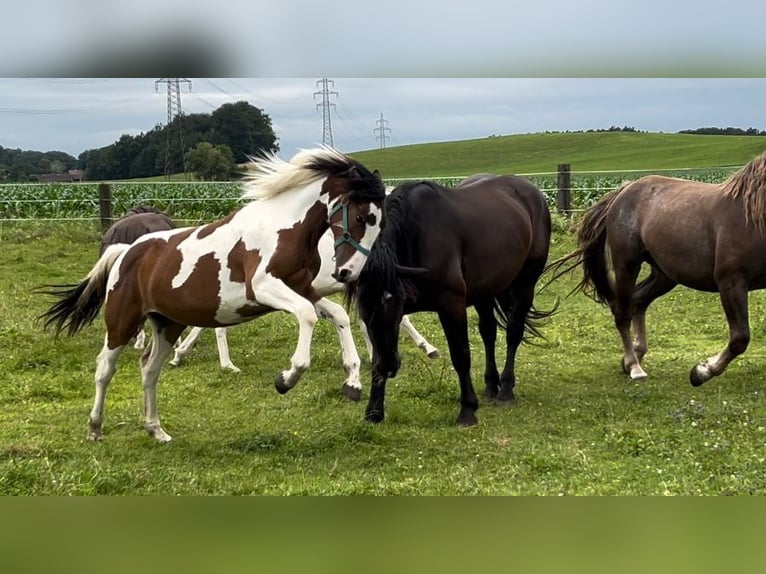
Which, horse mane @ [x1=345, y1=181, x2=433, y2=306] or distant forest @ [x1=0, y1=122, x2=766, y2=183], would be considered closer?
distant forest @ [x1=0, y1=122, x2=766, y2=183]

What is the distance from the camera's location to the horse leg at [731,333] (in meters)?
6.09

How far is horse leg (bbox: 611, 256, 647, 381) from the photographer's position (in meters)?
7.48

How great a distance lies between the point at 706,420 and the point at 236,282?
3568 mm

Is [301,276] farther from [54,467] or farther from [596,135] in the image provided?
[596,135]

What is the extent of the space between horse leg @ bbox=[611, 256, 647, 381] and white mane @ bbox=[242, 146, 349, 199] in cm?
405

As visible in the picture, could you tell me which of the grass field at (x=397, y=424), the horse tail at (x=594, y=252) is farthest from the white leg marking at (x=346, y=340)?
the horse tail at (x=594, y=252)

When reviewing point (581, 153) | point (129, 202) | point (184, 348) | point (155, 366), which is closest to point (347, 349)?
point (155, 366)

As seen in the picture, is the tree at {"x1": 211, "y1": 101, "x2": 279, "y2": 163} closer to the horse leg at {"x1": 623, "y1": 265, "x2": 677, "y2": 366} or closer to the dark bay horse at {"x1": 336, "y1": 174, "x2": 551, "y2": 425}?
the dark bay horse at {"x1": 336, "y1": 174, "x2": 551, "y2": 425}

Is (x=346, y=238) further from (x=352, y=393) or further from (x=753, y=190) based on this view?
(x=753, y=190)

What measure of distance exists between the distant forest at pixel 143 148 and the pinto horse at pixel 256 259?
1096 mm

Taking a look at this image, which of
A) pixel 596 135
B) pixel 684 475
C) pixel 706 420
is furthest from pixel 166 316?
pixel 596 135

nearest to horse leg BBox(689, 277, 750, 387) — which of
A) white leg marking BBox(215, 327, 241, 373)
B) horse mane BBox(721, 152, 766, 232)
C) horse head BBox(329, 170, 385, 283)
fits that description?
horse mane BBox(721, 152, 766, 232)

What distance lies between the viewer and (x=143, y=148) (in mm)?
3891

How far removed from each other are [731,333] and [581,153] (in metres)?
41.4
